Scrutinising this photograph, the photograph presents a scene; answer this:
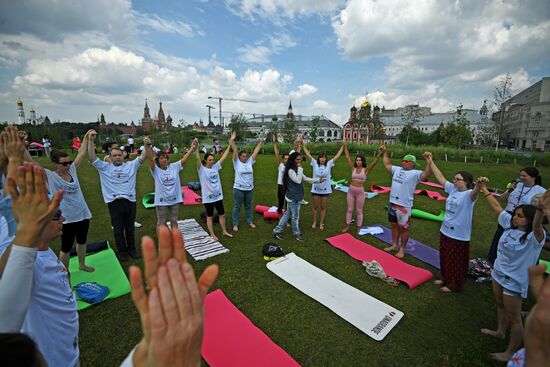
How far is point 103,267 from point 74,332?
11.3 feet

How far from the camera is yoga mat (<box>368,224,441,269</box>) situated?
5.61 meters

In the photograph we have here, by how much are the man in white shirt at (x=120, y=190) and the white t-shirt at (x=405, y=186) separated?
5177 mm

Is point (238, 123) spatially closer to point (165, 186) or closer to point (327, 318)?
point (165, 186)

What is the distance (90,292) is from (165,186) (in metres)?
2.27

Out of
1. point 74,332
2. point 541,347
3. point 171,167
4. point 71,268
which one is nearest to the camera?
point 541,347

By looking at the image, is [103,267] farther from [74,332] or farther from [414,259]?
[414,259]

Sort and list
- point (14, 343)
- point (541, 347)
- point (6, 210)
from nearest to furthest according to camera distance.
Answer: point (14, 343) → point (541, 347) → point (6, 210)

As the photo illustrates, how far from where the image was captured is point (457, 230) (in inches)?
168

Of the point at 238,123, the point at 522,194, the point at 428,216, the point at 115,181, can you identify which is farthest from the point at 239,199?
the point at 238,123

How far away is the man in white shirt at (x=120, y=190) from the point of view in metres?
4.91

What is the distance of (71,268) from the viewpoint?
488 centimetres

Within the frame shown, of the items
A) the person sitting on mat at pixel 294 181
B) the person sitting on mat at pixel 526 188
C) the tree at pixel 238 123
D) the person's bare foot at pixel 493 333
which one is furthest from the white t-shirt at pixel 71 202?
the tree at pixel 238 123

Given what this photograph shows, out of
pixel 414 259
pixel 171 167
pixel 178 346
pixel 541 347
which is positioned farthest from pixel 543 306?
pixel 171 167

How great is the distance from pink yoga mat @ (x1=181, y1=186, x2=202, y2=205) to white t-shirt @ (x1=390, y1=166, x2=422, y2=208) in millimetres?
6717
